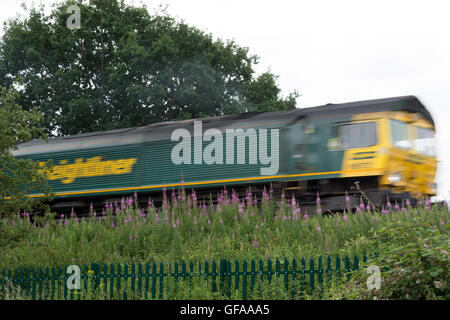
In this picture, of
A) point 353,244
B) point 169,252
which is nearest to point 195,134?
point 169,252

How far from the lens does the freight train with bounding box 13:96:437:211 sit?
14.4 meters

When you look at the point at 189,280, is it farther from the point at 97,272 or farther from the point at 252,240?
the point at 252,240

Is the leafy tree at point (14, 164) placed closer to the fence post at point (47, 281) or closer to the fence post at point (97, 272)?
the fence post at point (47, 281)

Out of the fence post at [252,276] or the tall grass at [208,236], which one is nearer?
the fence post at [252,276]

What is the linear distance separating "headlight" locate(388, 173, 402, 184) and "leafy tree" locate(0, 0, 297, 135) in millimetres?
19206

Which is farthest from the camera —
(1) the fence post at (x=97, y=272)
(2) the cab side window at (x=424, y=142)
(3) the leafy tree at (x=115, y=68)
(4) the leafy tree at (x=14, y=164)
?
(3) the leafy tree at (x=115, y=68)

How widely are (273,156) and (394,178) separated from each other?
137 inches

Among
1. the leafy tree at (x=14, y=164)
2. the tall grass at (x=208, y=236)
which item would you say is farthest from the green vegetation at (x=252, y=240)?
the leafy tree at (x=14, y=164)

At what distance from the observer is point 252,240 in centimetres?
1119

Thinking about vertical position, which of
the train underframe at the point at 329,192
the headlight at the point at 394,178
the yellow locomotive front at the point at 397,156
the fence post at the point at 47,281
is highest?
the yellow locomotive front at the point at 397,156

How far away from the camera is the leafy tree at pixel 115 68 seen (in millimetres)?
32625

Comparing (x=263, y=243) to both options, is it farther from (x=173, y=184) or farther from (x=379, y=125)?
(x=173, y=184)

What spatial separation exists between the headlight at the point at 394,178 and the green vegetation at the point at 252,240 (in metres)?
1.93
